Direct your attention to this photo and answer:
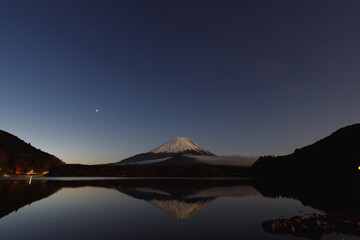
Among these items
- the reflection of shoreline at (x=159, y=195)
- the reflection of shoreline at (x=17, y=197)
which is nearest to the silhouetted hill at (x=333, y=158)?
the reflection of shoreline at (x=159, y=195)

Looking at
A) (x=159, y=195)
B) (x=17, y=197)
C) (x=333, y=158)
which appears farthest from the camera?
(x=333, y=158)

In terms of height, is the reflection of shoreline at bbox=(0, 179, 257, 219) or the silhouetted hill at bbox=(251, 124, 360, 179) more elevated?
the silhouetted hill at bbox=(251, 124, 360, 179)

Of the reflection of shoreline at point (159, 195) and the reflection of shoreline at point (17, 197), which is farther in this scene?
the reflection of shoreline at point (159, 195)

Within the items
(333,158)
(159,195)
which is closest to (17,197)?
(159,195)

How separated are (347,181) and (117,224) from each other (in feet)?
330

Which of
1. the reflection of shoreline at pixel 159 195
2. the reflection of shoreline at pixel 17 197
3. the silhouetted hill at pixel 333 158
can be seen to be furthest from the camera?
the silhouetted hill at pixel 333 158

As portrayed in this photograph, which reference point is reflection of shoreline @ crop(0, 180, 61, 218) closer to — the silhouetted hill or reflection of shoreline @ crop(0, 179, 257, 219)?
reflection of shoreline @ crop(0, 179, 257, 219)

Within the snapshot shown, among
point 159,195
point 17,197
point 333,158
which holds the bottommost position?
point 159,195

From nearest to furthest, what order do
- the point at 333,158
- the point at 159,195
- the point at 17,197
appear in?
the point at 17,197, the point at 159,195, the point at 333,158

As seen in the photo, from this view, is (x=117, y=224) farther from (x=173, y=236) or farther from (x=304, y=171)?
(x=304, y=171)

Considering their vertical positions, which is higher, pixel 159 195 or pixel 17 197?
pixel 17 197

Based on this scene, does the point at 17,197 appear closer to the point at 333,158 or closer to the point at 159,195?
the point at 159,195

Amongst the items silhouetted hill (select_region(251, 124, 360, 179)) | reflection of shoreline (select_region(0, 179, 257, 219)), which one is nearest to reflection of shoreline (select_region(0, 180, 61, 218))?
reflection of shoreline (select_region(0, 179, 257, 219))

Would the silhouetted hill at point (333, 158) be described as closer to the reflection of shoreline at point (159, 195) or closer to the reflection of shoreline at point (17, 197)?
the reflection of shoreline at point (159, 195)
